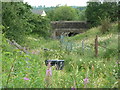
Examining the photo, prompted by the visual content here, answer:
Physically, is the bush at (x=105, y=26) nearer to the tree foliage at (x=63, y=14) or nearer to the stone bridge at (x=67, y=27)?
the stone bridge at (x=67, y=27)

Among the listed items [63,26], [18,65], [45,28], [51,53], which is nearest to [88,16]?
[63,26]

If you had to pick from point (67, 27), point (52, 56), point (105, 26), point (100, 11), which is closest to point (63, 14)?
point (67, 27)

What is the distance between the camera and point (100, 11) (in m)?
27.0

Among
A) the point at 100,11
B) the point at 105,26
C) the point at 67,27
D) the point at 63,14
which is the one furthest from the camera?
the point at 63,14

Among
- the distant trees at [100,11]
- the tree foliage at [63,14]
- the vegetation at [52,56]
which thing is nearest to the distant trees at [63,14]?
the tree foliage at [63,14]

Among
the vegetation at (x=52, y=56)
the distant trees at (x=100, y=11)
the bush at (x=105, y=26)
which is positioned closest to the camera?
the vegetation at (x=52, y=56)

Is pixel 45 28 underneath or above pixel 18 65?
underneath

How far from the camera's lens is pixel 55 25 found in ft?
91.2

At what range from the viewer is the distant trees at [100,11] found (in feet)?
84.2

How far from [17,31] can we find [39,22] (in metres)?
9.35

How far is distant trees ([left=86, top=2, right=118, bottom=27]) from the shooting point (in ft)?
84.2

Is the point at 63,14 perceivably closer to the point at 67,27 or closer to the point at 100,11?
the point at 67,27

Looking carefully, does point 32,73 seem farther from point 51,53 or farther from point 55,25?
point 55,25

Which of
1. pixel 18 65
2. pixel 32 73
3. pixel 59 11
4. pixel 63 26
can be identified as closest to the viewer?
pixel 32 73
